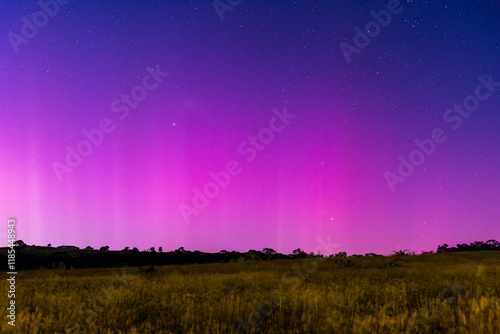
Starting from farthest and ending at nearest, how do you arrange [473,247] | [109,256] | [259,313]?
1. [473,247]
2. [109,256]
3. [259,313]

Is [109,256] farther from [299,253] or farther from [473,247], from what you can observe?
[473,247]

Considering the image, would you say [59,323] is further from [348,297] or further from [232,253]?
[232,253]

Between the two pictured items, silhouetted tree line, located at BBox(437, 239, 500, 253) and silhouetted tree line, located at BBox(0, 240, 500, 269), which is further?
silhouetted tree line, located at BBox(437, 239, 500, 253)

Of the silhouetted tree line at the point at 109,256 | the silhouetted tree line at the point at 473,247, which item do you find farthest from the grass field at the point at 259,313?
the silhouetted tree line at the point at 473,247

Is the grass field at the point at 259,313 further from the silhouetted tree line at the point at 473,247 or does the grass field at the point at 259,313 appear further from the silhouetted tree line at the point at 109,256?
the silhouetted tree line at the point at 473,247

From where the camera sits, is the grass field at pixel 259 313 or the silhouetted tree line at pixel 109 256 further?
the silhouetted tree line at pixel 109 256

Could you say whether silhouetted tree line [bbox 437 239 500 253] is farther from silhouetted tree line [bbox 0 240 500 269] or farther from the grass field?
the grass field

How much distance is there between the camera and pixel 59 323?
5.80 metres

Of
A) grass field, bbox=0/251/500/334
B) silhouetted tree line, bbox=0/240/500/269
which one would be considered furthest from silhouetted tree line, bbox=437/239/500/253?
grass field, bbox=0/251/500/334

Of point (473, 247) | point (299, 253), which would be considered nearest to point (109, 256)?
point (299, 253)

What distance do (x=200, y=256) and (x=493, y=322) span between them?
2682cm

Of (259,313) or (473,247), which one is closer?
(259,313)

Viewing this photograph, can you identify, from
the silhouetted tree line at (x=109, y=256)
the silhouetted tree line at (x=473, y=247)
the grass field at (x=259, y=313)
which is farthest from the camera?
the silhouetted tree line at (x=473, y=247)

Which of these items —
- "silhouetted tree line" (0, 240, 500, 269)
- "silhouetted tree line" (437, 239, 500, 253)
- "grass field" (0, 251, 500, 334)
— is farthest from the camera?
"silhouetted tree line" (437, 239, 500, 253)
